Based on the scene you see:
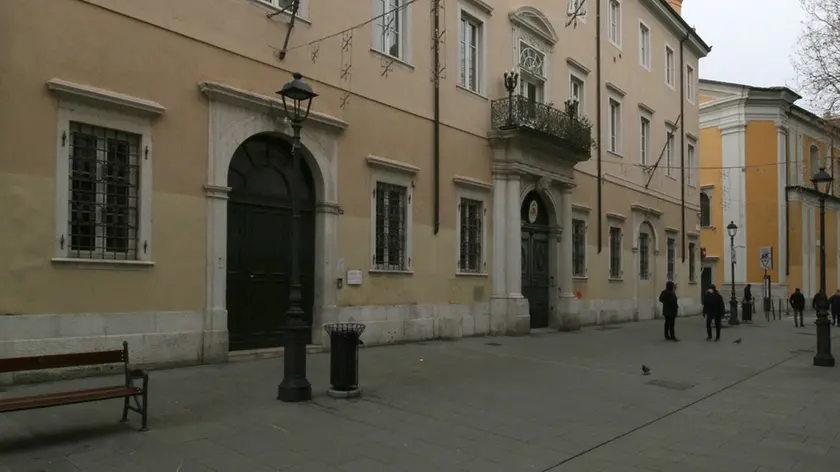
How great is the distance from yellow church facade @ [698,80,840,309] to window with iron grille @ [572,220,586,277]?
20834 mm

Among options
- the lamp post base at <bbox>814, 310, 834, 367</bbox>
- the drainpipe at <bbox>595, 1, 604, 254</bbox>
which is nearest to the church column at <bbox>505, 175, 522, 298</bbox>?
the drainpipe at <bbox>595, 1, 604, 254</bbox>

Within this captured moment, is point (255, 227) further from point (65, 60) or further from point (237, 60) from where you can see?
point (65, 60)

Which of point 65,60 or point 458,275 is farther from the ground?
point 65,60

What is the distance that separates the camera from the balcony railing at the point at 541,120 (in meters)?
18.4

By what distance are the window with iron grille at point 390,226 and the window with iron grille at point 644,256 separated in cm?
1485

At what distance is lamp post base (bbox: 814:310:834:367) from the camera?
14.7m

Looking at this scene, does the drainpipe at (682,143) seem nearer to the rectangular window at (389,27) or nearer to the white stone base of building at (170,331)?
the white stone base of building at (170,331)

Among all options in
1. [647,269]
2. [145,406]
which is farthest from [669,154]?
[145,406]

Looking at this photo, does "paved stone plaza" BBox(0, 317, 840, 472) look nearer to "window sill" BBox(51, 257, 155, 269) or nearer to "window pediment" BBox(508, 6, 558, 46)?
"window sill" BBox(51, 257, 155, 269)

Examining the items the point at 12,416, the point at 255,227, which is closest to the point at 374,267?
the point at 255,227

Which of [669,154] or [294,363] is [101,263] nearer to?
[294,363]

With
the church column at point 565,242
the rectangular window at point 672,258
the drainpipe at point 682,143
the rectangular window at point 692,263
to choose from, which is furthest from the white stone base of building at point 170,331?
the rectangular window at point 692,263

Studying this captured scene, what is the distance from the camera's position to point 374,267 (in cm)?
1467

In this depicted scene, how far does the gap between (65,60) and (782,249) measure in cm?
4108
